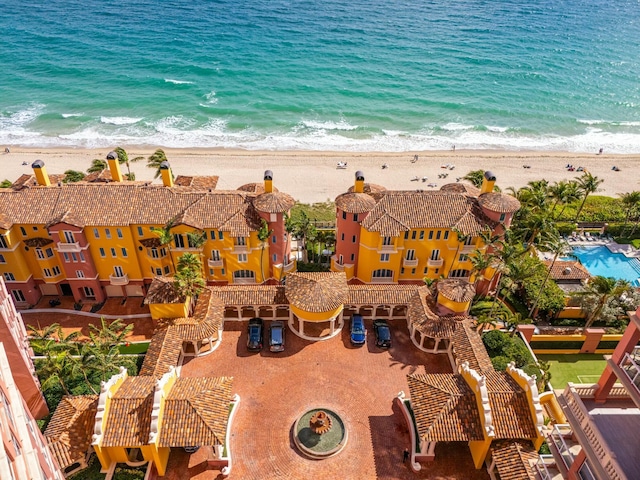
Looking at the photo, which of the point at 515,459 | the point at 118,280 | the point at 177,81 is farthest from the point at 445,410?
the point at 177,81

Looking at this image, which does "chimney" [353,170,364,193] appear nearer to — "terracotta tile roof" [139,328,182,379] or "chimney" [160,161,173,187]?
"chimney" [160,161,173,187]

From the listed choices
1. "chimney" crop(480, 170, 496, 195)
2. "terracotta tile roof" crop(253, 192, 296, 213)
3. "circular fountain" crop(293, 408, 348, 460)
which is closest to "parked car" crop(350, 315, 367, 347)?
"circular fountain" crop(293, 408, 348, 460)

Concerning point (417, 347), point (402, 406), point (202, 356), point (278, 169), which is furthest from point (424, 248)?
point (278, 169)

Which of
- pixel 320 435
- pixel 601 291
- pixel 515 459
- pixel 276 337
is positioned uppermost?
pixel 601 291

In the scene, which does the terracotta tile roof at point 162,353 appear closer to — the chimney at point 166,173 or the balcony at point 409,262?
the chimney at point 166,173

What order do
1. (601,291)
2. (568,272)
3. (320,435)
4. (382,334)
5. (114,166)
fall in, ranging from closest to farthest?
(320,435)
(601,291)
(382,334)
(114,166)
(568,272)

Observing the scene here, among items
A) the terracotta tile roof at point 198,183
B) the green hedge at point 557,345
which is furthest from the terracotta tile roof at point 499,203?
the terracotta tile roof at point 198,183

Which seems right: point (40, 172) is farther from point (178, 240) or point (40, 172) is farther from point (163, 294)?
point (163, 294)

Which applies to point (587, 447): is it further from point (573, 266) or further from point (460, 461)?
point (573, 266)
